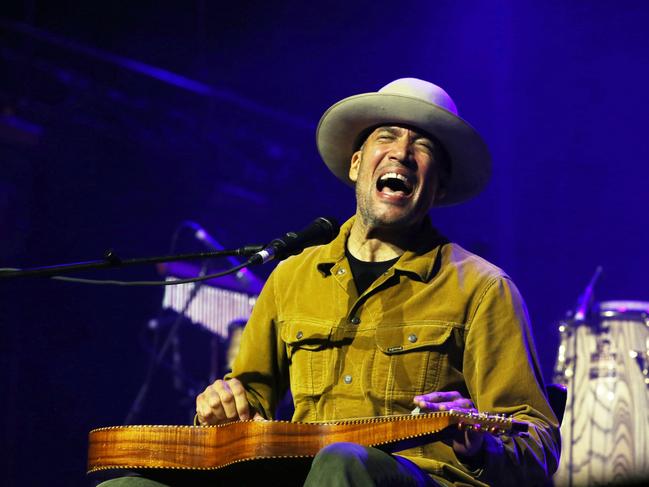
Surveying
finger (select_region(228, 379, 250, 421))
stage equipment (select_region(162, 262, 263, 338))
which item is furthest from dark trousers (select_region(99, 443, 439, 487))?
stage equipment (select_region(162, 262, 263, 338))

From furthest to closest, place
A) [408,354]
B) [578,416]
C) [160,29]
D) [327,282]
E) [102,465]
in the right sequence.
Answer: [160,29]
[578,416]
[327,282]
[408,354]
[102,465]

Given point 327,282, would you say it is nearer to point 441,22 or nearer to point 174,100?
point 174,100

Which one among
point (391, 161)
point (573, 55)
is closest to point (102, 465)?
point (391, 161)

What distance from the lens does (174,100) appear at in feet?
29.9

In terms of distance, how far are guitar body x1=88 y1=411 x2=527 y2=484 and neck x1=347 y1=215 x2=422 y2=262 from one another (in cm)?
119

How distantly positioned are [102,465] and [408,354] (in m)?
1.18

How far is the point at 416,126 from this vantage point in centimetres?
383

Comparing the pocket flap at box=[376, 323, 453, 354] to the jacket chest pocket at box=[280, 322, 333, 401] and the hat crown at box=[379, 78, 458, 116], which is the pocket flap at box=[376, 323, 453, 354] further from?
the hat crown at box=[379, 78, 458, 116]

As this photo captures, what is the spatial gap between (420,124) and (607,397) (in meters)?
3.69

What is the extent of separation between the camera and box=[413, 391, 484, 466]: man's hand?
2449 mm

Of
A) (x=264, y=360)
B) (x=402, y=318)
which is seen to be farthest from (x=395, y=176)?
(x=264, y=360)

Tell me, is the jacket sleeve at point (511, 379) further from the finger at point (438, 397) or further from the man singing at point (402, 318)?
the finger at point (438, 397)

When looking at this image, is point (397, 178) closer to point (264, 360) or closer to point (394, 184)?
point (394, 184)

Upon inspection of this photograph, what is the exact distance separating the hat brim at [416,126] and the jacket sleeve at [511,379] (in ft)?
2.36
